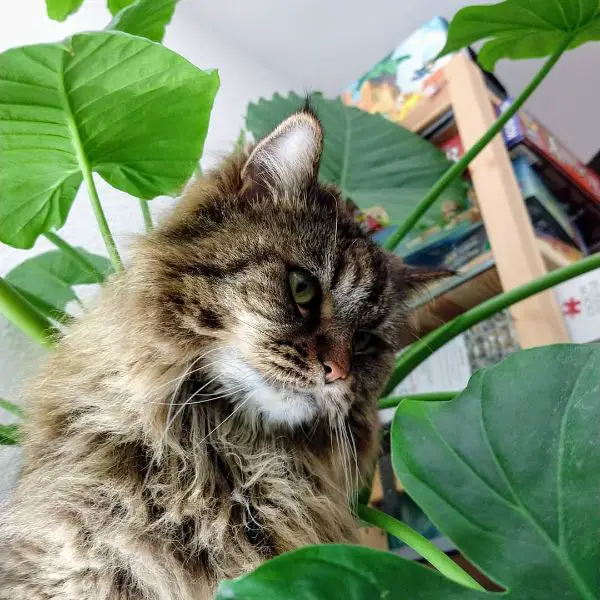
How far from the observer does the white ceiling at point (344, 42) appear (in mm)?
2195

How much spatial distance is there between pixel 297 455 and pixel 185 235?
367 millimetres

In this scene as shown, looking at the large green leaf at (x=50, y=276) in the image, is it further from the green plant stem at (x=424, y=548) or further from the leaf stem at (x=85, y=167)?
the green plant stem at (x=424, y=548)

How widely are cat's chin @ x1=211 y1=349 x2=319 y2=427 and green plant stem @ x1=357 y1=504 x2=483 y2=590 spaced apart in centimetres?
17

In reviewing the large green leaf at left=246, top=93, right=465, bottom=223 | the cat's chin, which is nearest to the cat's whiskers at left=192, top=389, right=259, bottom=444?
the cat's chin

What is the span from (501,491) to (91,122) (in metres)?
0.63

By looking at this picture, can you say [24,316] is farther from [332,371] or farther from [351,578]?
[351,578]

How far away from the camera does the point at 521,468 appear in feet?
1.39

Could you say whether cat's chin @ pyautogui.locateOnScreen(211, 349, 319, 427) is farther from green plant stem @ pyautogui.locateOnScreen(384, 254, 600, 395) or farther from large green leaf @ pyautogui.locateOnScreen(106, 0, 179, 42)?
large green leaf @ pyautogui.locateOnScreen(106, 0, 179, 42)

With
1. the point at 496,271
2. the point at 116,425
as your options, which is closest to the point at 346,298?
the point at 116,425

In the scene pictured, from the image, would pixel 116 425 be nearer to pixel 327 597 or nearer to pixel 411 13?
pixel 327 597

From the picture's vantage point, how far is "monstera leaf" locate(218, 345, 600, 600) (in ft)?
1.22

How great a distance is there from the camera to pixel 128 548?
622 millimetres

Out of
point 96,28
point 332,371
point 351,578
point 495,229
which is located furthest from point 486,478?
point 96,28

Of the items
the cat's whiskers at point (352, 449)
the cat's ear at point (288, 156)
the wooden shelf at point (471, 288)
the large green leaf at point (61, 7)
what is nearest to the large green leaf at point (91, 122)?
the cat's ear at point (288, 156)
